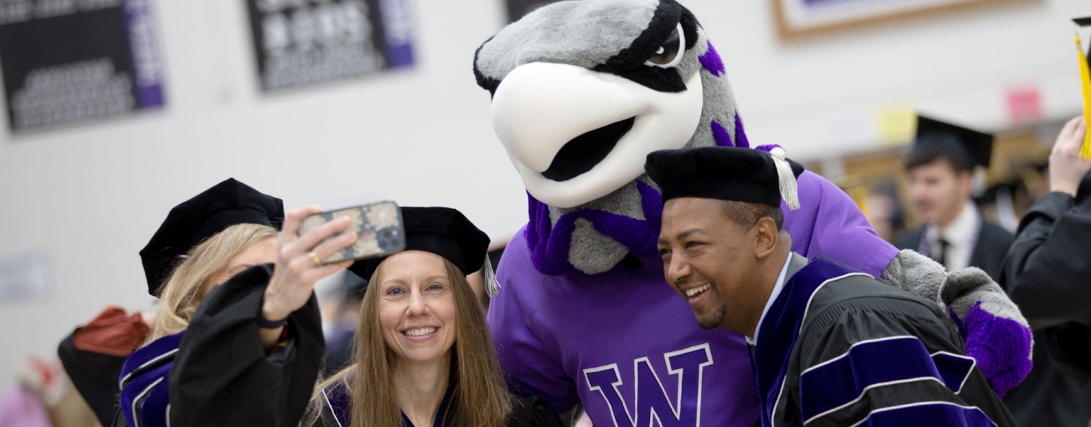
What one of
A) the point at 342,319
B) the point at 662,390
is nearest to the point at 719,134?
the point at 662,390

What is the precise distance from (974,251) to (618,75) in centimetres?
246

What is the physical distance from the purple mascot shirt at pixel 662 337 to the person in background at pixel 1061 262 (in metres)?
0.83

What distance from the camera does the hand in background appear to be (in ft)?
10.0

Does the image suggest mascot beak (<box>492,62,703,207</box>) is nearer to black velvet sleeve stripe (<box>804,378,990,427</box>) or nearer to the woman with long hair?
the woman with long hair

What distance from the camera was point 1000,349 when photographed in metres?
2.14

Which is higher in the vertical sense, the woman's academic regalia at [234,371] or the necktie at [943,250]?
the woman's academic regalia at [234,371]

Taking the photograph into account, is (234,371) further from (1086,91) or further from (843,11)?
(843,11)

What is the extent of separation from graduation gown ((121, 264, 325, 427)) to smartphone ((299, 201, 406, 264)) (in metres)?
0.18

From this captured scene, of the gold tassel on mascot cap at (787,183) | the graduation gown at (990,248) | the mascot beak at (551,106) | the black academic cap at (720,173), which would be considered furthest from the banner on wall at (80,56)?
the gold tassel on mascot cap at (787,183)

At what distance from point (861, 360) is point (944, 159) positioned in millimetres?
2997

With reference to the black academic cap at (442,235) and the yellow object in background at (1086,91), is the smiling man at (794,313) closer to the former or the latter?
the black academic cap at (442,235)

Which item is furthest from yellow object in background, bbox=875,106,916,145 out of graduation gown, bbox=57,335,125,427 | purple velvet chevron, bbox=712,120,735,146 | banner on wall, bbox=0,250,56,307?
banner on wall, bbox=0,250,56,307

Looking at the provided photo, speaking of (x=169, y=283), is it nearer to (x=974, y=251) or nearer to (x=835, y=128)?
(x=974, y=251)

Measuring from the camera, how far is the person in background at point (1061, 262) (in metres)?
2.88
